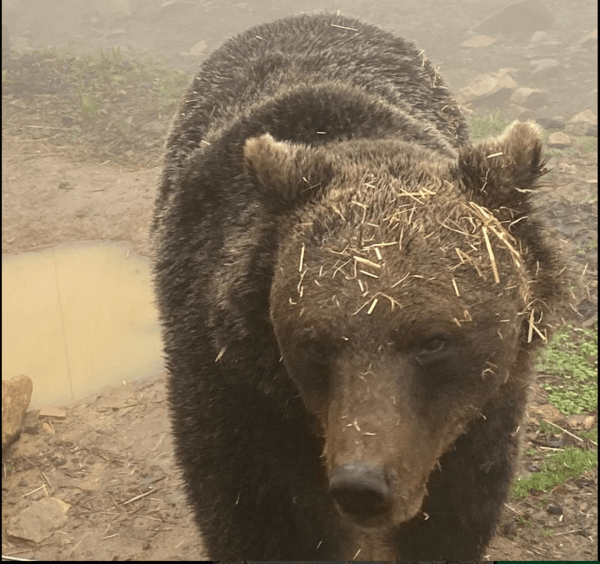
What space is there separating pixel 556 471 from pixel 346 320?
9.83 ft

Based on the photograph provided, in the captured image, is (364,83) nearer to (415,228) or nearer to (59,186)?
(415,228)

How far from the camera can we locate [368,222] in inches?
118

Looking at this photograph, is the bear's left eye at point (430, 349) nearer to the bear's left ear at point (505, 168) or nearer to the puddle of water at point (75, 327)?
the bear's left ear at point (505, 168)

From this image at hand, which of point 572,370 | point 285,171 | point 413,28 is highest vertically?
point 285,171

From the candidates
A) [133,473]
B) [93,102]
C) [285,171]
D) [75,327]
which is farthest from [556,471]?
[93,102]

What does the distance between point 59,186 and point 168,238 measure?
4.48m

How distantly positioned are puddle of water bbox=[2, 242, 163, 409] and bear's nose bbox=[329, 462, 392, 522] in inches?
146

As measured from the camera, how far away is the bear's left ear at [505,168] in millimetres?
3174

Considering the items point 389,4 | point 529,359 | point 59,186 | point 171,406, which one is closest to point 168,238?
point 171,406

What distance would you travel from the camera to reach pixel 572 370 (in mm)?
6055

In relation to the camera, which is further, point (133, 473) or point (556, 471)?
point (133, 473)

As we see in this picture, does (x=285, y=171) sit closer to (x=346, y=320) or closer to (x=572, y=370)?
(x=346, y=320)

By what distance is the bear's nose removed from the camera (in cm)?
263

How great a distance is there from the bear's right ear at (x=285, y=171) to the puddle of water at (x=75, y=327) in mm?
3287
